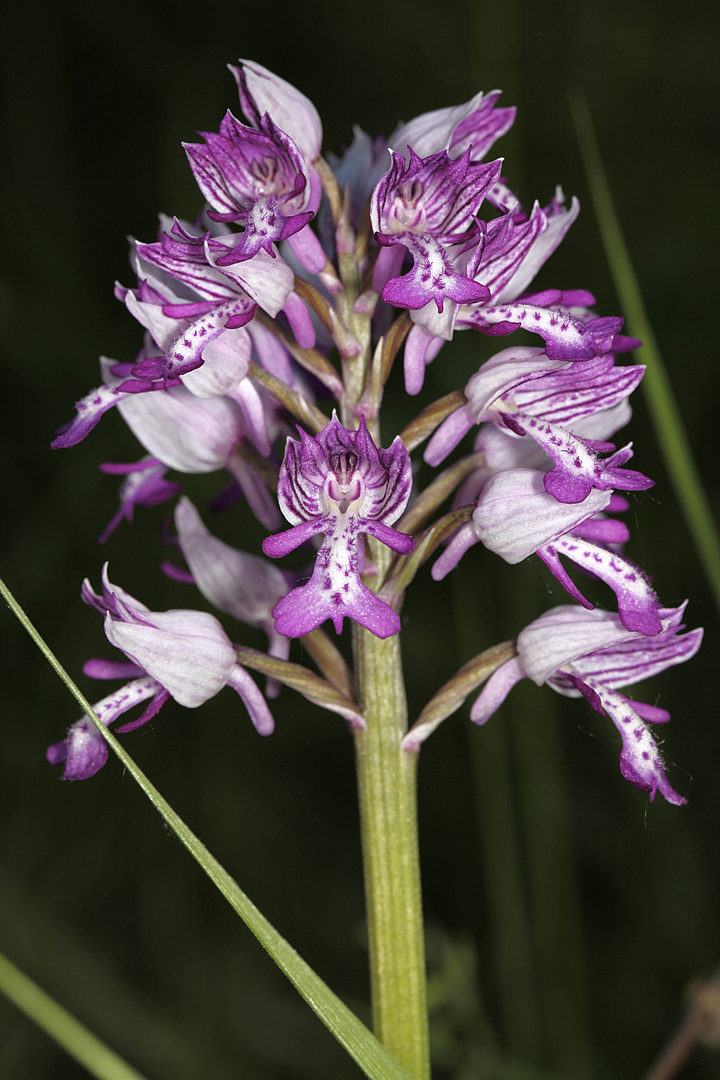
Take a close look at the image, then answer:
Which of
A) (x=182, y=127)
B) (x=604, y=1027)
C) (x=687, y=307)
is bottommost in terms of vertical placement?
(x=604, y=1027)

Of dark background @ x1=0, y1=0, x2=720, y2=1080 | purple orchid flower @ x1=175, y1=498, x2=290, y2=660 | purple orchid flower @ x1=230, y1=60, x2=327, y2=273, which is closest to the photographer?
purple orchid flower @ x1=230, y1=60, x2=327, y2=273

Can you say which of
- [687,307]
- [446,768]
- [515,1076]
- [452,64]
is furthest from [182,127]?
[515,1076]

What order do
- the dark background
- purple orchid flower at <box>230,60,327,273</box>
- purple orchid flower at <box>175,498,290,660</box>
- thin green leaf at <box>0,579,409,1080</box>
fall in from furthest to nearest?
1. the dark background
2. purple orchid flower at <box>175,498,290,660</box>
3. purple orchid flower at <box>230,60,327,273</box>
4. thin green leaf at <box>0,579,409,1080</box>

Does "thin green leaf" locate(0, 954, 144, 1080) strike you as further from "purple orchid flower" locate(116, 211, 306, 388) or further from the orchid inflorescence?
"purple orchid flower" locate(116, 211, 306, 388)

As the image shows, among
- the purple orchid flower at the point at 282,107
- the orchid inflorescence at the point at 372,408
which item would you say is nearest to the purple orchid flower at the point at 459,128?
the orchid inflorescence at the point at 372,408

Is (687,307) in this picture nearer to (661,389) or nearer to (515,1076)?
(661,389)

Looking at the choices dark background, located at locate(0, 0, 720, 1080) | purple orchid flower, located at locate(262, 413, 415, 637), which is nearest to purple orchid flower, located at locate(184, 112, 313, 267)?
purple orchid flower, located at locate(262, 413, 415, 637)

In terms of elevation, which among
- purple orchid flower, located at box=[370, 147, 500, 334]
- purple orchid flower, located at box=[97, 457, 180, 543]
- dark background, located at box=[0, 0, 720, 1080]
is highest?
purple orchid flower, located at box=[370, 147, 500, 334]
